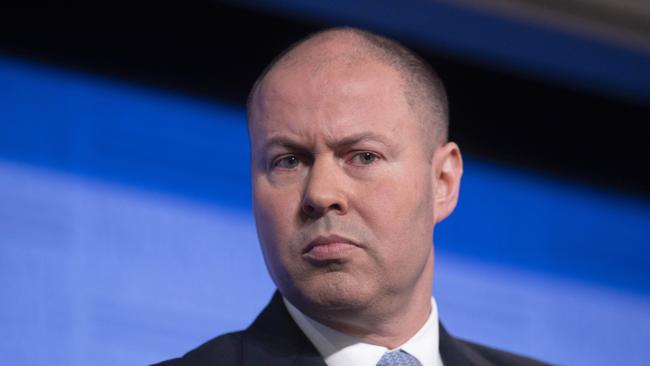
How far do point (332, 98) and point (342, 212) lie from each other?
0.26m

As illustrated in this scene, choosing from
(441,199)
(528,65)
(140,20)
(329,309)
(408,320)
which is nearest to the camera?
(329,309)

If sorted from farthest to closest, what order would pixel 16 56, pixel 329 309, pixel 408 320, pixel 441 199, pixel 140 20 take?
1. pixel 140 20
2. pixel 16 56
3. pixel 441 199
4. pixel 408 320
5. pixel 329 309

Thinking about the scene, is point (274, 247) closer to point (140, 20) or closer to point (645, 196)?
point (140, 20)

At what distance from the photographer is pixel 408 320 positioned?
242 cm

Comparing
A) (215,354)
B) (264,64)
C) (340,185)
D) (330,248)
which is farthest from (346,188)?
(264,64)

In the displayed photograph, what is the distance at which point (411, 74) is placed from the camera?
8.24ft

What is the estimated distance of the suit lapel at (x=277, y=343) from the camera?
2295 millimetres

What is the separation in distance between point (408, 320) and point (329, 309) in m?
0.23

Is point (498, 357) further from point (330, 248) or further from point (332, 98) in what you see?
point (332, 98)

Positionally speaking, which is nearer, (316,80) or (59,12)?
(316,80)

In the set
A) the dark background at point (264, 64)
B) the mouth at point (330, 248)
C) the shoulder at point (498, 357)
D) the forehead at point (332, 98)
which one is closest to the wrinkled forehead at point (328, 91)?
the forehead at point (332, 98)

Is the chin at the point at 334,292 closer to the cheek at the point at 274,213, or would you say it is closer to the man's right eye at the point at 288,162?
the cheek at the point at 274,213

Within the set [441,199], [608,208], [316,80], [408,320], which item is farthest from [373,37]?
[608,208]

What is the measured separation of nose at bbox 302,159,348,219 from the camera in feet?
7.34
